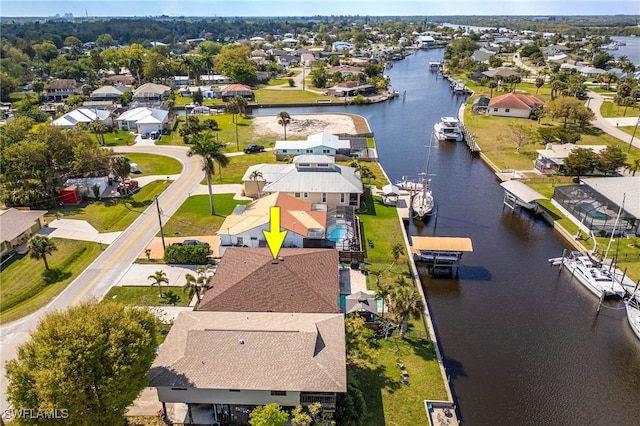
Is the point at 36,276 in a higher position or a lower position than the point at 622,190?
lower

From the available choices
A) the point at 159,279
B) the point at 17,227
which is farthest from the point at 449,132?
the point at 17,227

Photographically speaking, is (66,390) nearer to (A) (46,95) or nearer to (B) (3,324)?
(B) (3,324)

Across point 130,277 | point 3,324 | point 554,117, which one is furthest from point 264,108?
point 3,324

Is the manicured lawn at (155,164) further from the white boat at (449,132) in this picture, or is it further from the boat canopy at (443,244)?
the white boat at (449,132)

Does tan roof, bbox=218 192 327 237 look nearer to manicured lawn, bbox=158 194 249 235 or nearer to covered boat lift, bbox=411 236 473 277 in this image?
manicured lawn, bbox=158 194 249 235

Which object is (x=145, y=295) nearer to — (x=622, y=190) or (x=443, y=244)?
(x=443, y=244)

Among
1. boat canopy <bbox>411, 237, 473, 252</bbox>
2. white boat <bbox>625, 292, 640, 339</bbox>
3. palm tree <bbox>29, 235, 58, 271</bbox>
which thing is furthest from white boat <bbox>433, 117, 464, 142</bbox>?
palm tree <bbox>29, 235, 58, 271</bbox>

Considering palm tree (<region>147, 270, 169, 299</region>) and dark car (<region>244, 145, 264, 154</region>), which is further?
dark car (<region>244, 145, 264, 154</region>)
